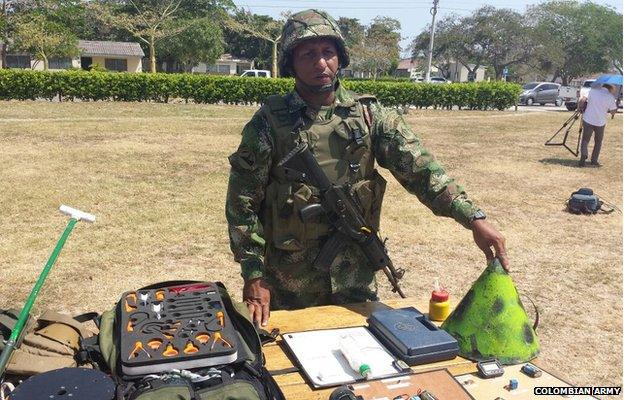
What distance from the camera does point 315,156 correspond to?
2.34 meters

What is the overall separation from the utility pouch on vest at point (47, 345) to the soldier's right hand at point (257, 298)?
614 mm

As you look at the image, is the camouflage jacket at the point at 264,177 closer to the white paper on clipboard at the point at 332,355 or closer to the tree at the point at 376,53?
the white paper on clipboard at the point at 332,355

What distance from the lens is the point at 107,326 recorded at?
185cm

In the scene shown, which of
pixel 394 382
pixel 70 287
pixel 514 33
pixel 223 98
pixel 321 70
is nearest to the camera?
pixel 394 382

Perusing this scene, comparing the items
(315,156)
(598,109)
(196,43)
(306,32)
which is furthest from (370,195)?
(196,43)

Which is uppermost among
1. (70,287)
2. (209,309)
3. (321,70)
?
(321,70)

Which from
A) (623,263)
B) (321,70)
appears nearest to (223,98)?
(623,263)

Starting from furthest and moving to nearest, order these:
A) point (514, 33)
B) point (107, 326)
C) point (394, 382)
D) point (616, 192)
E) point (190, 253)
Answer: point (514, 33), point (616, 192), point (190, 253), point (107, 326), point (394, 382)

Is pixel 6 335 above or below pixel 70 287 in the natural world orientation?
above

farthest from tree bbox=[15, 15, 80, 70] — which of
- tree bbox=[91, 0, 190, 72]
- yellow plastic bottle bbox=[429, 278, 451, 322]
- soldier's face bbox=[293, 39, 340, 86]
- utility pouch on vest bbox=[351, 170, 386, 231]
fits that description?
yellow plastic bottle bbox=[429, 278, 451, 322]

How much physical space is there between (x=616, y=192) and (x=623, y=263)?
3.97 metres

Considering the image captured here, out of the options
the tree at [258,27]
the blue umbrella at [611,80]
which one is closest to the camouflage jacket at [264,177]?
the blue umbrella at [611,80]

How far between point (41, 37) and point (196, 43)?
43.4 ft

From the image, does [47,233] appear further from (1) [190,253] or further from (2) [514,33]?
(2) [514,33]
